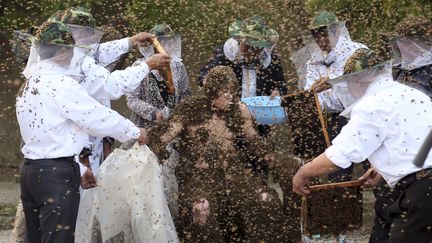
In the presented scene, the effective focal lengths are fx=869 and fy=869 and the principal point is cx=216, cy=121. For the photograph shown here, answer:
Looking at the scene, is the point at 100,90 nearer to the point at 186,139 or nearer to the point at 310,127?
the point at 186,139

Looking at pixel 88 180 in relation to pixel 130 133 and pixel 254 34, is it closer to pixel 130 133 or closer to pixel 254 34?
pixel 130 133

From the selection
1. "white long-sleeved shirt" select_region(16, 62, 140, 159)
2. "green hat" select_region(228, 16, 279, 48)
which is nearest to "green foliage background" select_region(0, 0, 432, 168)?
"green hat" select_region(228, 16, 279, 48)

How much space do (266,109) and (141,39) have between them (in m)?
1.23

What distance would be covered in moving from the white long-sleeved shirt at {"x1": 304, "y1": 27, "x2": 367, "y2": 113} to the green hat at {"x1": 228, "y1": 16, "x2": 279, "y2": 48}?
45cm

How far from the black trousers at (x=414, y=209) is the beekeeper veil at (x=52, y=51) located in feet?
7.94

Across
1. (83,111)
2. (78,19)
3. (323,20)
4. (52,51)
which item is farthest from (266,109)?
(52,51)

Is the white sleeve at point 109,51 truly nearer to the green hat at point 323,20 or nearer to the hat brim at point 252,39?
the hat brim at point 252,39

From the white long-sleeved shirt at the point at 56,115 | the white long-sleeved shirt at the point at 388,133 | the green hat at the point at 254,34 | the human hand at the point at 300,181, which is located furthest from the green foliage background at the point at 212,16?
the white long-sleeved shirt at the point at 56,115

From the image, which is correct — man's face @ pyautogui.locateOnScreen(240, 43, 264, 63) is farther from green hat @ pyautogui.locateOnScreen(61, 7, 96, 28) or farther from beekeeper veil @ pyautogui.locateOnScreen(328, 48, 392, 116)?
beekeeper veil @ pyautogui.locateOnScreen(328, 48, 392, 116)

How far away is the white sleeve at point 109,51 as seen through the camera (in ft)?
25.0

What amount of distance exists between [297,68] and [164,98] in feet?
5.30

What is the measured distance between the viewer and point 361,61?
563 cm

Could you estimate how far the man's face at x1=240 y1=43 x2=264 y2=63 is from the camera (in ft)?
25.6

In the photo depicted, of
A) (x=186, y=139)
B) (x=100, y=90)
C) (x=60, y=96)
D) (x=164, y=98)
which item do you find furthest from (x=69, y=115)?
(x=164, y=98)
